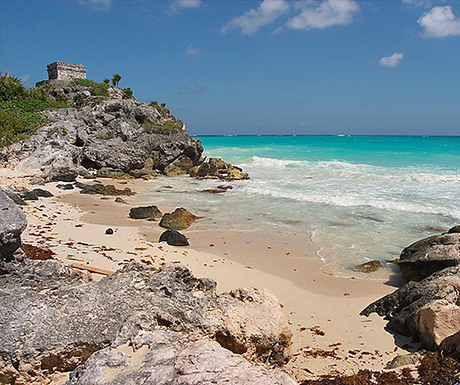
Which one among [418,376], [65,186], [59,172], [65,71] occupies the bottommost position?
[418,376]

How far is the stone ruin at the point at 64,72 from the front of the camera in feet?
115

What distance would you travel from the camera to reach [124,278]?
13.0 ft

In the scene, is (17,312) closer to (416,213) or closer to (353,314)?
(353,314)

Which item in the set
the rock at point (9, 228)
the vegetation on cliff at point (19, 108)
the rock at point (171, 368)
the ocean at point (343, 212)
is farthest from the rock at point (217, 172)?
the rock at point (171, 368)

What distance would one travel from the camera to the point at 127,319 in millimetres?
3463

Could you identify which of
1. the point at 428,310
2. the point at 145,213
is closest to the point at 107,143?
the point at 145,213

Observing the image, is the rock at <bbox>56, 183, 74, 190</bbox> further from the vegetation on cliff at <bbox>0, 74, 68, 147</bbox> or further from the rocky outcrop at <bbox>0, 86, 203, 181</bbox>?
the vegetation on cliff at <bbox>0, 74, 68, 147</bbox>

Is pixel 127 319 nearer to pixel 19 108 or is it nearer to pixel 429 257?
pixel 429 257

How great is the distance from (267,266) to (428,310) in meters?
3.73

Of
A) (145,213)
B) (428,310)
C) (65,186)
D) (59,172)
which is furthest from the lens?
(59,172)

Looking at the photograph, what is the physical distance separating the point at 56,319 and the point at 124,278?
76 cm

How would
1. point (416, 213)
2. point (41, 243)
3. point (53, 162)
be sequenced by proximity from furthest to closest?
point (53, 162), point (416, 213), point (41, 243)

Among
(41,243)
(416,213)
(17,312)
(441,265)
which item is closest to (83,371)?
(17,312)

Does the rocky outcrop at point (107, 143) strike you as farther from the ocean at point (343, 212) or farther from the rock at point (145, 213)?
the rock at point (145, 213)
